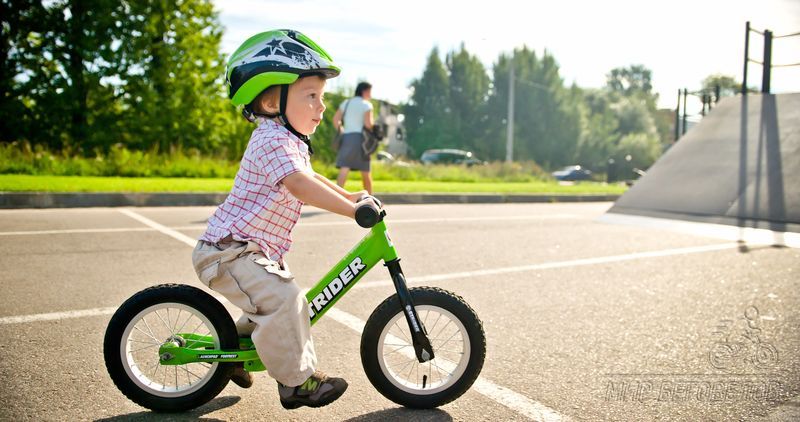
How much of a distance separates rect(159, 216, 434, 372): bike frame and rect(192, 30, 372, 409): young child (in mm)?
121

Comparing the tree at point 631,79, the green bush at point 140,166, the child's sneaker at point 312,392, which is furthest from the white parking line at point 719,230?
the tree at point 631,79

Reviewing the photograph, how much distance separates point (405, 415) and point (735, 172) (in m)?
8.89

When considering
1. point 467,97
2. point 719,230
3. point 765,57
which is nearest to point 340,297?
point 719,230

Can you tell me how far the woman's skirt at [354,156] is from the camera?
9953 mm

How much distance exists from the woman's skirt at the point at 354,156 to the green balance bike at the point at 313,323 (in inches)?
292

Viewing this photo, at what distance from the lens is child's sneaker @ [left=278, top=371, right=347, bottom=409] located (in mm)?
2451

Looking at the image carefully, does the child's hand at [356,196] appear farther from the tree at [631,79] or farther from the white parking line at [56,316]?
the tree at [631,79]

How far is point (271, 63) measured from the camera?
239 cm

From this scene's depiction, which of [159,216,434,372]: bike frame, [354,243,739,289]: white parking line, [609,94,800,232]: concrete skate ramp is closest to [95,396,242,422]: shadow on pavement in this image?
[159,216,434,372]: bike frame

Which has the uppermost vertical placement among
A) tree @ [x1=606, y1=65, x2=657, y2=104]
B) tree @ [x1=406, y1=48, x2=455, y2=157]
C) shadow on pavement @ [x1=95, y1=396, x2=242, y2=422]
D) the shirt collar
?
tree @ [x1=606, y1=65, x2=657, y2=104]

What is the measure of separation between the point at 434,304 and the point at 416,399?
1.35 feet

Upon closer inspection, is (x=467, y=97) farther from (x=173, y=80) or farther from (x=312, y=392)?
(x=312, y=392)

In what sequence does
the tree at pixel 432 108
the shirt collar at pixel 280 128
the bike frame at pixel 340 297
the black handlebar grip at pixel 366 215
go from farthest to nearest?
the tree at pixel 432 108, the bike frame at pixel 340 297, the shirt collar at pixel 280 128, the black handlebar grip at pixel 366 215

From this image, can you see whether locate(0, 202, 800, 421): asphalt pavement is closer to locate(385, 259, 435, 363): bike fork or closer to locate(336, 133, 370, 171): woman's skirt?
locate(385, 259, 435, 363): bike fork
